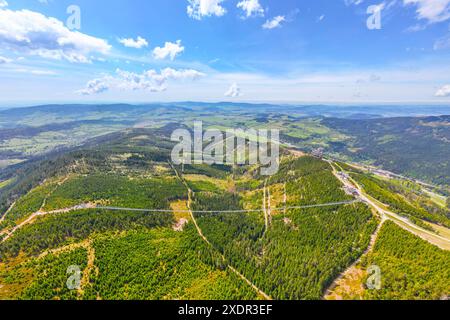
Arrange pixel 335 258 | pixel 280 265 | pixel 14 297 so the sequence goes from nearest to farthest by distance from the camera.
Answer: pixel 14 297 < pixel 335 258 < pixel 280 265

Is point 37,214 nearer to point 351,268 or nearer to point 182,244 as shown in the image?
point 182,244

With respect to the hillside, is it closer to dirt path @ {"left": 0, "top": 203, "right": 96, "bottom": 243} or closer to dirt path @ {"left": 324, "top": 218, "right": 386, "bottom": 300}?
dirt path @ {"left": 0, "top": 203, "right": 96, "bottom": 243}

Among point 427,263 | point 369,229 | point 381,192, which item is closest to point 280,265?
point 369,229

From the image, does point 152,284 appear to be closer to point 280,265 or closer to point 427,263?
point 280,265

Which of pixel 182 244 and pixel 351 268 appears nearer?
pixel 351 268

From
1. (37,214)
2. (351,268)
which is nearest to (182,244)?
(351,268)

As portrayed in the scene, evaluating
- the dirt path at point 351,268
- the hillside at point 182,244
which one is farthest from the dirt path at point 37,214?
the dirt path at point 351,268

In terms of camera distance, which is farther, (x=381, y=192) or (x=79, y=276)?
(x=381, y=192)

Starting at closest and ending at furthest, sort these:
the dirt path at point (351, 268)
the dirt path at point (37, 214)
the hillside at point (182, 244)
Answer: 1. the dirt path at point (351, 268)
2. the hillside at point (182, 244)
3. the dirt path at point (37, 214)

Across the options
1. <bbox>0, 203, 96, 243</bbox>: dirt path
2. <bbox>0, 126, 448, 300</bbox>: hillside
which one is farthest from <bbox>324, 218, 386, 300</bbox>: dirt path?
<bbox>0, 203, 96, 243</bbox>: dirt path

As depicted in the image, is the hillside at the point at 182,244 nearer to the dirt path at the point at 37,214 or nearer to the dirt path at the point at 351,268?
the dirt path at the point at 37,214

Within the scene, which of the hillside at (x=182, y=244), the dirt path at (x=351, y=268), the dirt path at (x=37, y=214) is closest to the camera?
the dirt path at (x=351, y=268)
